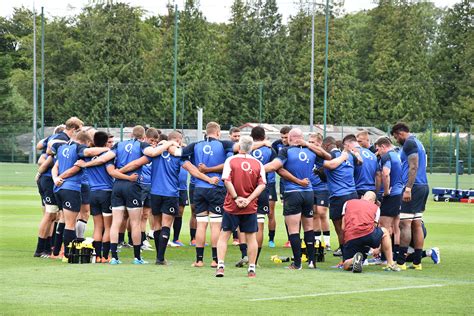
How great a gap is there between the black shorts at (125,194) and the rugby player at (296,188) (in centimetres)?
215

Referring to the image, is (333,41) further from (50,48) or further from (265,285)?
(265,285)

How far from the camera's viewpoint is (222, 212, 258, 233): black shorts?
1435 cm

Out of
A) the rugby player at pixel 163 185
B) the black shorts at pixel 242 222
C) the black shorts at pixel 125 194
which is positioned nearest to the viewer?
the black shorts at pixel 242 222

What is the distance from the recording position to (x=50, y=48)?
7275 centimetres

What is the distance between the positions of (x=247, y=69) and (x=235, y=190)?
170ft

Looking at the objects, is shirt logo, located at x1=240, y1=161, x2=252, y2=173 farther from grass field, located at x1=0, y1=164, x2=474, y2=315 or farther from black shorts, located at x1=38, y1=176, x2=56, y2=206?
black shorts, located at x1=38, y1=176, x2=56, y2=206

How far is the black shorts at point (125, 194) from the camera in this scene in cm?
1591

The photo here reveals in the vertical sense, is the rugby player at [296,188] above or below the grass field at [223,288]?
above

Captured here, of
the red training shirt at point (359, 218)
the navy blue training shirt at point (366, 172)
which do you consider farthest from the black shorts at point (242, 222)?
the navy blue training shirt at point (366, 172)

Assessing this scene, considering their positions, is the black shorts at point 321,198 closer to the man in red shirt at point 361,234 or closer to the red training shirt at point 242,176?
the man in red shirt at point 361,234

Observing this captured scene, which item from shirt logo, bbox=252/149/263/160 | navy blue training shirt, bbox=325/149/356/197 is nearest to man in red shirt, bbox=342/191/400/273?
navy blue training shirt, bbox=325/149/356/197

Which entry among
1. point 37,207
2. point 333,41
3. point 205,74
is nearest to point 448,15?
point 333,41

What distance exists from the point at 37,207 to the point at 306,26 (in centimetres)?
4288

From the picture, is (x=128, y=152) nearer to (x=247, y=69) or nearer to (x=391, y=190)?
(x=391, y=190)
